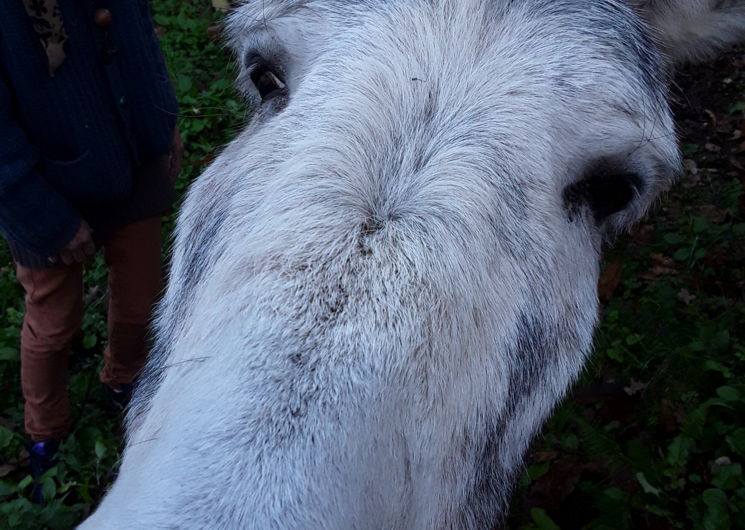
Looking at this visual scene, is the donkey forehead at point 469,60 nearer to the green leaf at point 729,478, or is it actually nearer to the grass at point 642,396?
the grass at point 642,396

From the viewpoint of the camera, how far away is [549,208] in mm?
1943

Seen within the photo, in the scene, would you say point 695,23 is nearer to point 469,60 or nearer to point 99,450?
point 469,60

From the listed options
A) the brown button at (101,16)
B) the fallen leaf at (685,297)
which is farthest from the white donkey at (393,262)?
the fallen leaf at (685,297)

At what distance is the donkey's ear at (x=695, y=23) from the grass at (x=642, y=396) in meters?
0.55

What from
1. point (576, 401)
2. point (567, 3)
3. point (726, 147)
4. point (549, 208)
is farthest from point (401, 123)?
point (726, 147)

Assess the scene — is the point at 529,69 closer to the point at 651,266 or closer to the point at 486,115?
the point at 486,115

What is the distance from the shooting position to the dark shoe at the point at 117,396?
158 inches

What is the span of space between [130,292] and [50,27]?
1.50 metres

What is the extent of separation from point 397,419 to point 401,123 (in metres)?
0.78

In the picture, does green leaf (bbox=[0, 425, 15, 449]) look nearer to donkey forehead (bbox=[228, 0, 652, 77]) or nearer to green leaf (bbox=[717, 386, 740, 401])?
donkey forehead (bbox=[228, 0, 652, 77])

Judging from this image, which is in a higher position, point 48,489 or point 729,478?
point 48,489

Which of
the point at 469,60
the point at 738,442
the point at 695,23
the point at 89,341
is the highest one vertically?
the point at 469,60

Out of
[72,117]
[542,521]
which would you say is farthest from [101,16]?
[542,521]

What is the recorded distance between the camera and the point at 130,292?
365cm
